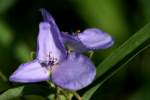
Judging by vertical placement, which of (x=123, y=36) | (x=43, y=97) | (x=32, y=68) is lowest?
(x=123, y=36)

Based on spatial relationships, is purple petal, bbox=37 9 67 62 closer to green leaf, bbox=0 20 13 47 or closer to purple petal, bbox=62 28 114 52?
purple petal, bbox=62 28 114 52

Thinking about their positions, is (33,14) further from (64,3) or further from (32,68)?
(32,68)

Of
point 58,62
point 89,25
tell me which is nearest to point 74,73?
point 58,62

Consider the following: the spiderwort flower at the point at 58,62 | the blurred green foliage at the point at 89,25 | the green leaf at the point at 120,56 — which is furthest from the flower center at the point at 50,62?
the blurred green foliage at the point at 89,25

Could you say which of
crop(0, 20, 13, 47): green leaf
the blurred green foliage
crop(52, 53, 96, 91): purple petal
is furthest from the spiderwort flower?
crop(0, 20, 13, 47): green leaf

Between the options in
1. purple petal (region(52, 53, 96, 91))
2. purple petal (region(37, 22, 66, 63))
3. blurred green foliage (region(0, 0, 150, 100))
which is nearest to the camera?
purple petal (region(52, 53, 96, 91))

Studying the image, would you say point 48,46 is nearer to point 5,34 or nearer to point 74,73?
point 74,73

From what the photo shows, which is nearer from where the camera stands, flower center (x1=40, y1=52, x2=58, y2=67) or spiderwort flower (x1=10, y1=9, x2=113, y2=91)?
spiderwort flower (x1=10, y1=9, x2=113, y2=91)

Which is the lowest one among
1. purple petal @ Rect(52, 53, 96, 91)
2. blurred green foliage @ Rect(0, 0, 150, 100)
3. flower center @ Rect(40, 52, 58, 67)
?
blurred green foliage @ Rect(0, 0, 150, 100)

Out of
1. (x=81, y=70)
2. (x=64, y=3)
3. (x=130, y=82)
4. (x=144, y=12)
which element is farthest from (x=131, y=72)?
(x=81, y=70)
